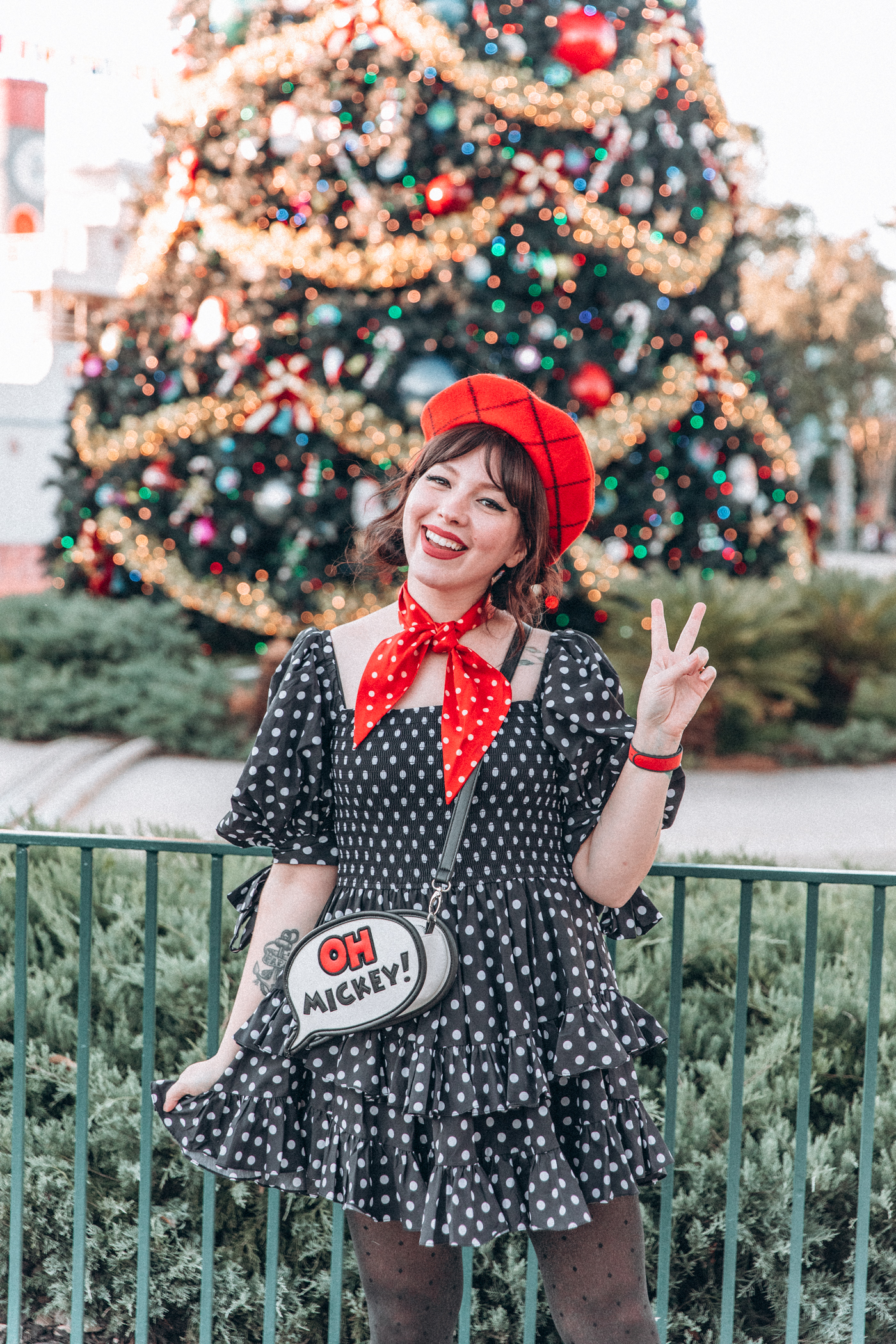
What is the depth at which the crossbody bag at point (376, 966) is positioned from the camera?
1.65m

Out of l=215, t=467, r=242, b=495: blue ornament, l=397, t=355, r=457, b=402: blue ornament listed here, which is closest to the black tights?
l=397, t=355, r=457, b=402: blue ornament

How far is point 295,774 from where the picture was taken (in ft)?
6.03

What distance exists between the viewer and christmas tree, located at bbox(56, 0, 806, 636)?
6.49 metres

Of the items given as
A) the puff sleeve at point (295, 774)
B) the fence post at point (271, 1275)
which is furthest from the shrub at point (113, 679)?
the puff sleeve at point (295, 774)

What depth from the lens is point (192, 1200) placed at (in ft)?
8.96

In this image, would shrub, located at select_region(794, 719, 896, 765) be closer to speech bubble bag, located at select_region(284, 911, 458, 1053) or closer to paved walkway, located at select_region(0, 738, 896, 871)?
paved walkway, located at select_region(0, 738, 896, 871)

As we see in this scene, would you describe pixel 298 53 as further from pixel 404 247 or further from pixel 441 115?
pixel 404 247

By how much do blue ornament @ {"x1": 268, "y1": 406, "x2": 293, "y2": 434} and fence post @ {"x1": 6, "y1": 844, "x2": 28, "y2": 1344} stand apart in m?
4.40

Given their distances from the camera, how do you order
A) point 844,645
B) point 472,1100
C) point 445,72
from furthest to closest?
point 844,645
point 445,72
point 472,1100

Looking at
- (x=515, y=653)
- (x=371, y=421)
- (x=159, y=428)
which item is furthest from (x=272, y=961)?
(x=159, y=428)

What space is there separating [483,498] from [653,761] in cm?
46

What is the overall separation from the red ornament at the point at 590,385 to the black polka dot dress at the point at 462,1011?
16.2ft

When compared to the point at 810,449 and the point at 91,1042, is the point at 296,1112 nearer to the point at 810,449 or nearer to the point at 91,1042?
the point at 91,1042

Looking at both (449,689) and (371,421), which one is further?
(371,421)
